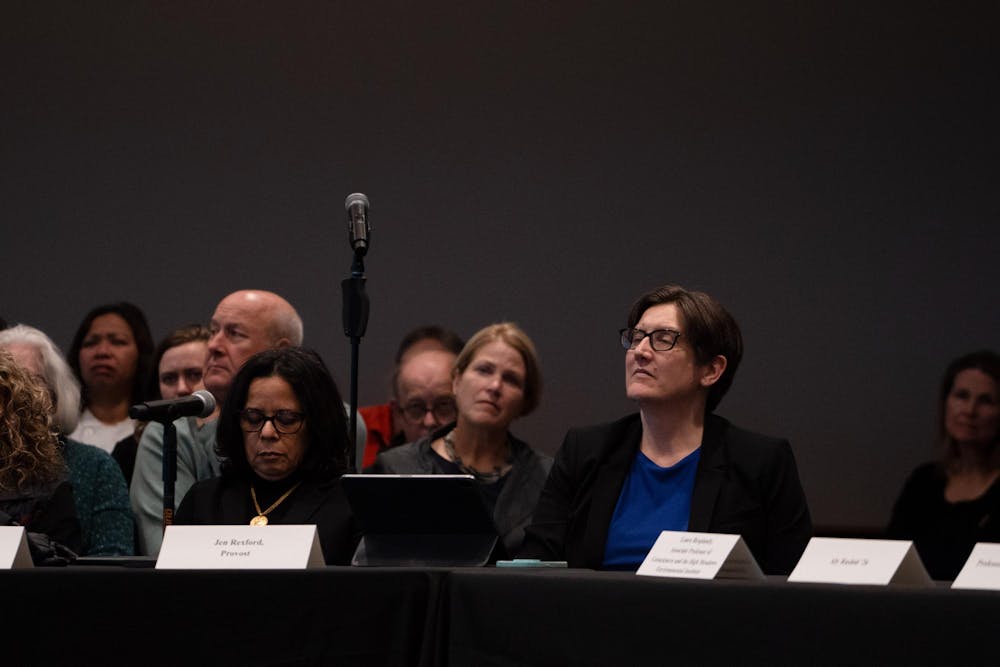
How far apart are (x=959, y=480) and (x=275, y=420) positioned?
2578mm

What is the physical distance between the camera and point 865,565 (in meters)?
1.94

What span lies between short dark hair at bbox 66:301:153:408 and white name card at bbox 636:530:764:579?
107 inches

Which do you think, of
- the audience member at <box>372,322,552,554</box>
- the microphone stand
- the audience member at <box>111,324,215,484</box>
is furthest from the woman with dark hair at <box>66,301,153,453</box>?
the microphone stand

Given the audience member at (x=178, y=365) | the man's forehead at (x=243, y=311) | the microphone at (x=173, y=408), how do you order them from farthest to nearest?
the audience member at (x=178, y=365), the man's forehead at (x=243, y=311), the microphone at (x=173, y=408)

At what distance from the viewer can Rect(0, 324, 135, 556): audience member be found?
3176mm

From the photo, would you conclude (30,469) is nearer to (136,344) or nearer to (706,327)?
(706,327)

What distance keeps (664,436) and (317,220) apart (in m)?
2.60

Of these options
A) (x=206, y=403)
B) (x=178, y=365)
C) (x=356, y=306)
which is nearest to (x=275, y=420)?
(x=206, y=403)

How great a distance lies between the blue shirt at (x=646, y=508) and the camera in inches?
114

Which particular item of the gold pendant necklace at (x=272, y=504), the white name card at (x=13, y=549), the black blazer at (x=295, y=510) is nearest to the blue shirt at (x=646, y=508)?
the black blazer at (x=295, y=510)

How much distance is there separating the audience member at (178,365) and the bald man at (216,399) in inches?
5.6

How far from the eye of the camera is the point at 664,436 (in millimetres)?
3061

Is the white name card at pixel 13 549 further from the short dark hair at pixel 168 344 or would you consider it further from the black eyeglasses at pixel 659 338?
the short dark hair at pixel 168 344

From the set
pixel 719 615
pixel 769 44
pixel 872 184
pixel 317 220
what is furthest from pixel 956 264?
pixel 719 615
